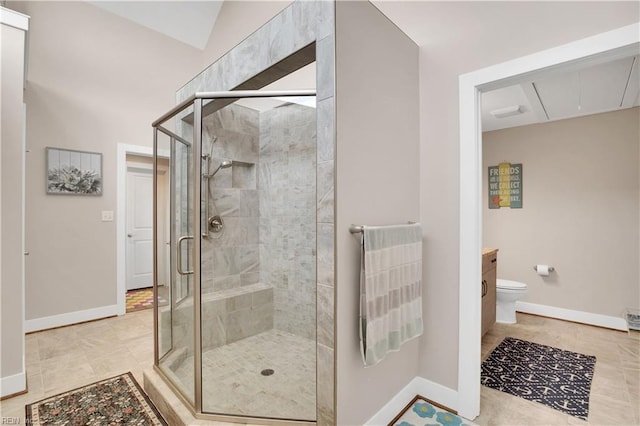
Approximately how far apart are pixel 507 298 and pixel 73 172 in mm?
4883

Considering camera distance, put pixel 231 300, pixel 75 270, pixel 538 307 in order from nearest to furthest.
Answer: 1. pixel 231 300
2. pixel 75 270
3. pixel 538 307

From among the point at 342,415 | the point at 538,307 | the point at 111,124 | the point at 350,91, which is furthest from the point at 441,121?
the point at 111,124

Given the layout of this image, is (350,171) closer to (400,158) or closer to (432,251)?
(400,158)

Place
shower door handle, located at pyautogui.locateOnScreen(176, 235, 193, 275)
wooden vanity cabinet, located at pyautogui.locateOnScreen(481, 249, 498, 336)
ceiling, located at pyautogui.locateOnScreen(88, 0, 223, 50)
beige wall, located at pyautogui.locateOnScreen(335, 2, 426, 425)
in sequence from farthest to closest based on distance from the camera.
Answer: ceiling, located at pyautogui.locateOnScreen(88, 0, 223, 50) → wooden vanity cabinet, located at pyautogui.locateOnScreen(481, 249, 498, 336) → shower door handle, located at pyautogui.locateOnScreen(176, 235, 193, 275) → beige wall, located at pyautogui.locateOnScreen(335, 2, 426, 425)

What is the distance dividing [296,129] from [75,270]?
2986 millimetres

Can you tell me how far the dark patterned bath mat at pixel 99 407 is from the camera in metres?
1.74

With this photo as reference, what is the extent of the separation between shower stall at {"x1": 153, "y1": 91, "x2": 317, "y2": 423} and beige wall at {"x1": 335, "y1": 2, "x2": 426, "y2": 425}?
0.28 metres

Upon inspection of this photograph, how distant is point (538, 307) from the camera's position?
3.66 metres

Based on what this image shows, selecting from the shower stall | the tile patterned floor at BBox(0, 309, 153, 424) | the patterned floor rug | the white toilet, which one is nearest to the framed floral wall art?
the tile patterned floor at BBox(0, 309, 153, 424)

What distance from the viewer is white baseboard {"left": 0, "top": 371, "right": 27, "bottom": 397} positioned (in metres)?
1.95

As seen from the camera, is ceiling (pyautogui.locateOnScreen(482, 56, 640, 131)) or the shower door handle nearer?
the shower door handle

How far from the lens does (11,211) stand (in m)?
2.00

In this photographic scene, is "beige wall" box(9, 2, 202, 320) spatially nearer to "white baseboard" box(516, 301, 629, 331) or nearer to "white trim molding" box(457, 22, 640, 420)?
"white trim molding" box(457, 22, 640, 420)

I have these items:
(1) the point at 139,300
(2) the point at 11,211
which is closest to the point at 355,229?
(2) the point at 11,211
